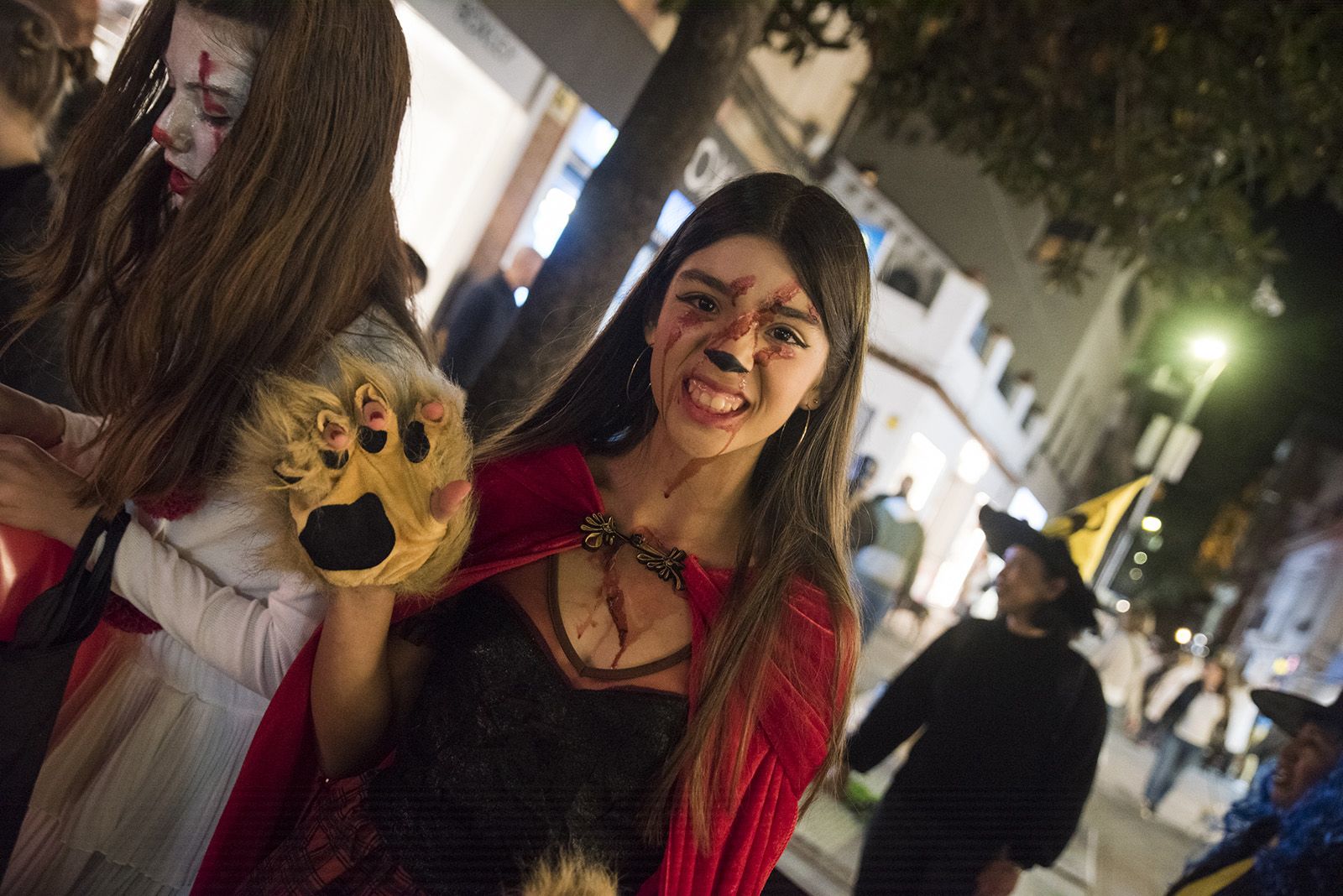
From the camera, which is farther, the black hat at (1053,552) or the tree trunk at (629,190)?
the black hat at (1053,552)

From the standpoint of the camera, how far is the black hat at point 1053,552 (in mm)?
3516

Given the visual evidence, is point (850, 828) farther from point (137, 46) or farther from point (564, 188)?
point (564, 188)

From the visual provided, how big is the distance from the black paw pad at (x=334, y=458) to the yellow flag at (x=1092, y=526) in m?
3.18

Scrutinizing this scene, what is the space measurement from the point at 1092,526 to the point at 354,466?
10.9 ft

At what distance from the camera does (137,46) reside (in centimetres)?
163

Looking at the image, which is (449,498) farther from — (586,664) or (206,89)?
(206,89)

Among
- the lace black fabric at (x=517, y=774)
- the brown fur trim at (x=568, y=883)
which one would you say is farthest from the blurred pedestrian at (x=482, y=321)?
the brown fur trim at (x=568, y=883)

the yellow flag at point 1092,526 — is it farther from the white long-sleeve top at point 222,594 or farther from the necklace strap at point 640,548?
the white long-sleeve top at point 222,594

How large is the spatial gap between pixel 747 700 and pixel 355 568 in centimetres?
68

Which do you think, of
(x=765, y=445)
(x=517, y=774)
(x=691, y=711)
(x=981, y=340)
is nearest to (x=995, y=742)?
(x=765, y=445)

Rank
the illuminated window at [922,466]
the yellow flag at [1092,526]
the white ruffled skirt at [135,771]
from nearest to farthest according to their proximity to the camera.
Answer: the white ruffled skirt at [135,771] → the yellow flag at [1092,526] → the illuminated window at [922,466]

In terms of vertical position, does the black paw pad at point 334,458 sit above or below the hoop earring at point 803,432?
below

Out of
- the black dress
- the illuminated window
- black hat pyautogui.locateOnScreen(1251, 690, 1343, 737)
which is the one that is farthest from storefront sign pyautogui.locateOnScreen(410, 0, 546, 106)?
the illuminated window

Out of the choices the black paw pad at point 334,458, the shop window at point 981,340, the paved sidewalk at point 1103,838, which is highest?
the shop window at point 981,340
